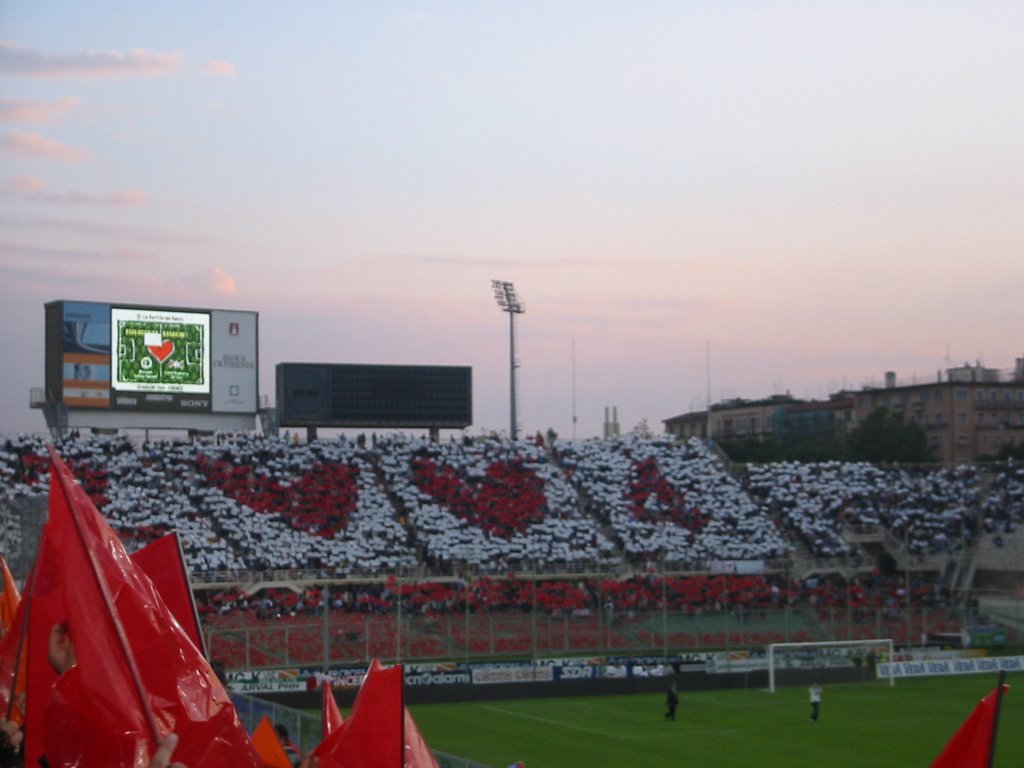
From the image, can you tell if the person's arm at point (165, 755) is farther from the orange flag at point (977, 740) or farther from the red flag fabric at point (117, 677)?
the orange flag at point (977, 740)

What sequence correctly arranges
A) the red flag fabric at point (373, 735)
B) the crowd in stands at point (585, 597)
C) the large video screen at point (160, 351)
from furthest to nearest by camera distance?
1. the large video screen at point (160, 351)
2. the crowd in stands at point (585, 597)
3. the red flag fabric at point (373, 735)

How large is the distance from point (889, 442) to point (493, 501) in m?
36.9

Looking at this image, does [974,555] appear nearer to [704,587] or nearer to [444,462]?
[704,587]

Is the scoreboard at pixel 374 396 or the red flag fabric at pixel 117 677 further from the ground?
the scoreboard at pixel 374 396

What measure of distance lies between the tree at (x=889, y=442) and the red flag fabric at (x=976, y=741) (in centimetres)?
8036

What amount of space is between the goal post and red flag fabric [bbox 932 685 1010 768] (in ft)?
116

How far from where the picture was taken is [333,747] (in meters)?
6.93

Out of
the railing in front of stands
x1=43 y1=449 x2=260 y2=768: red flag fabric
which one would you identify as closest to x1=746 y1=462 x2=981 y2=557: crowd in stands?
the railing in front of stands

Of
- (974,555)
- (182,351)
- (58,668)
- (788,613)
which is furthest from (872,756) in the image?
(182,351)

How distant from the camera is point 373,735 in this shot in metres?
6.83

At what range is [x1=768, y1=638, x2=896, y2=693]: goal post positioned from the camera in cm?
4182

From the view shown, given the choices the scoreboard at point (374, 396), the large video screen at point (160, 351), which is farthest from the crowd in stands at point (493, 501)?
the large video screen at point (160, 351)

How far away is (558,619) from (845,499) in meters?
20.2

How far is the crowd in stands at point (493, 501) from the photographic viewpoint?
51.6 metres
